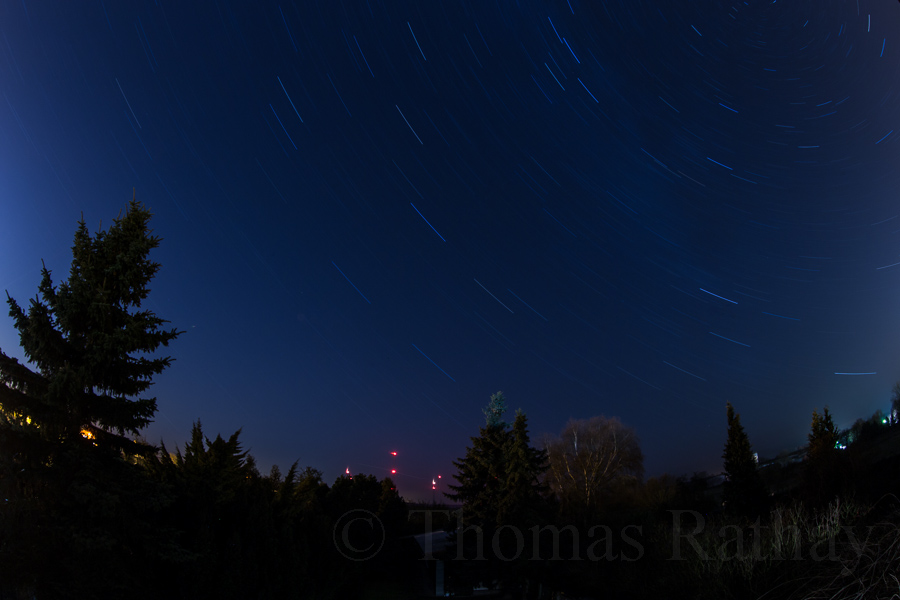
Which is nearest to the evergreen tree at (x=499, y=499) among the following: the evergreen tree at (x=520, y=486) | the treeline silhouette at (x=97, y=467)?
the evergreen tree at (x=520, y=486)

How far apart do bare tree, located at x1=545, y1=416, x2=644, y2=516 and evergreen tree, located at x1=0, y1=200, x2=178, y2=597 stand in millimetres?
39788

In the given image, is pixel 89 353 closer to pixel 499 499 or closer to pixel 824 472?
pixel 499 499

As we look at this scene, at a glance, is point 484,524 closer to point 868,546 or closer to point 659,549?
point 659,549

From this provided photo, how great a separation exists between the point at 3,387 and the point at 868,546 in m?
10.8

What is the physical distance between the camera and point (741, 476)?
3544cm

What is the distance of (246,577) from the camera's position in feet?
42.0

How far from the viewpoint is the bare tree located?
45.2 metres

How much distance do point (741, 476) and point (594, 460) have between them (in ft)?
41.9

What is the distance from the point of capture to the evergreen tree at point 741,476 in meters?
34.6

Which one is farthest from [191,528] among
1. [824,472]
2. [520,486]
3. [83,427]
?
[824,472]

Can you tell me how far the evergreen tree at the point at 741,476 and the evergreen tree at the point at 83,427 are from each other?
34.9 metres

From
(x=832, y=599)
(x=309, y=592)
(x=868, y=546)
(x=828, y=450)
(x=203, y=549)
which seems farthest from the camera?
(x=828, y=450)

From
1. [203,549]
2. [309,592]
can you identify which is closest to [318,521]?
[309,592]

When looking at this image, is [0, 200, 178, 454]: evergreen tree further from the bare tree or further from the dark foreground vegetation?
the bare tree
